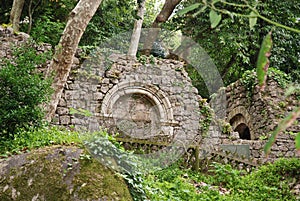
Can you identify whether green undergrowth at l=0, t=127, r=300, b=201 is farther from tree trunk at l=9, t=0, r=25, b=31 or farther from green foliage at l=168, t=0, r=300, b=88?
green foliage at l=168, t=0, r=300, b=88

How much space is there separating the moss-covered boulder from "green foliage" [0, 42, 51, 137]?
112 cm

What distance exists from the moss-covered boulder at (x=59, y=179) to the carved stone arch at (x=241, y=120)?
772cm

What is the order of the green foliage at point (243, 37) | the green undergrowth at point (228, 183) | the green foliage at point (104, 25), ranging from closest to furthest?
the green undergrowth at point (228, 183)
the green foliage at point (104, 25)
the green foliage at point (243, 37)

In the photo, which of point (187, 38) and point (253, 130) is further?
point (187, 38)

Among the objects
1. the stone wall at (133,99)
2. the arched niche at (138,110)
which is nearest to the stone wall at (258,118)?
the stone wall at (133,99)

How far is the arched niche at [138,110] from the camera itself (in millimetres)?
9070

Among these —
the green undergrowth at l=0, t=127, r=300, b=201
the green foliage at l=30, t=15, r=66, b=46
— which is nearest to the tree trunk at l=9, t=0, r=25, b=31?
the green foliage at l=30, t=15, r=66, b=46

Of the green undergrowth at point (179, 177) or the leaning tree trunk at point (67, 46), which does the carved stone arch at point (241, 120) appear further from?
the leaning tree trunk at point (67, 46)

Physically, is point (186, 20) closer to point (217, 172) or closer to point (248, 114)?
point (248, 114)

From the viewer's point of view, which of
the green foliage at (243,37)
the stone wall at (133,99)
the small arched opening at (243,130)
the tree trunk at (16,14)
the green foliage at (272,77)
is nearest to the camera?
the stone wall at (133,99)

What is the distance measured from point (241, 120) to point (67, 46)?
20.4 feet

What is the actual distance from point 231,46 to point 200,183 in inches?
267

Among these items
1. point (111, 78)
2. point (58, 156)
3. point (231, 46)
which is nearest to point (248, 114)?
point (231, 46)

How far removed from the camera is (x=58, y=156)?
3756 mm
